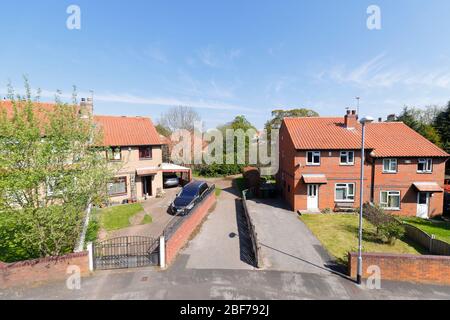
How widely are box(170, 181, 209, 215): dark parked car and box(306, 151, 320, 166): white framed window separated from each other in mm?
8533

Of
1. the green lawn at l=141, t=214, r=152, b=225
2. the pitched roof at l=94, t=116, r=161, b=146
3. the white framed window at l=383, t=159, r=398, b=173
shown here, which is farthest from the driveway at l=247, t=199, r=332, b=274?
the pitched roof at l=94, t=116, r=161, b=146

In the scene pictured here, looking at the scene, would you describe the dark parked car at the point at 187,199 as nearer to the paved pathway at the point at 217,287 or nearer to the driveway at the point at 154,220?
the driveway at the point at 154,220

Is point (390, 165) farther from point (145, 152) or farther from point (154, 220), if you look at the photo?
point (145, 152)

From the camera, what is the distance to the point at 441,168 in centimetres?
1809

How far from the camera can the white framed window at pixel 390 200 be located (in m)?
18.5

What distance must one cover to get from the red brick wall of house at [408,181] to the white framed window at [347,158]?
75.4 inches

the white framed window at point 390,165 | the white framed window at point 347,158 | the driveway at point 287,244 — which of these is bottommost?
the driveway at point 287,244

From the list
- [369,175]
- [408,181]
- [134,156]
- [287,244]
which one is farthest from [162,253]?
[408,181]

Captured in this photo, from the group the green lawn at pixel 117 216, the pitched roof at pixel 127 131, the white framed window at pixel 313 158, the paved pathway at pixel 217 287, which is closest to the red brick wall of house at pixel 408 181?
the white framed window at pixel 313 158

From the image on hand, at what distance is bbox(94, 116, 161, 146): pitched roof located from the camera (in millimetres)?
20453

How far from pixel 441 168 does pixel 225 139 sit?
25252 millimetres

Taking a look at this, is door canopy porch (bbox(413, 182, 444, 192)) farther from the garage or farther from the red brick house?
the garage
